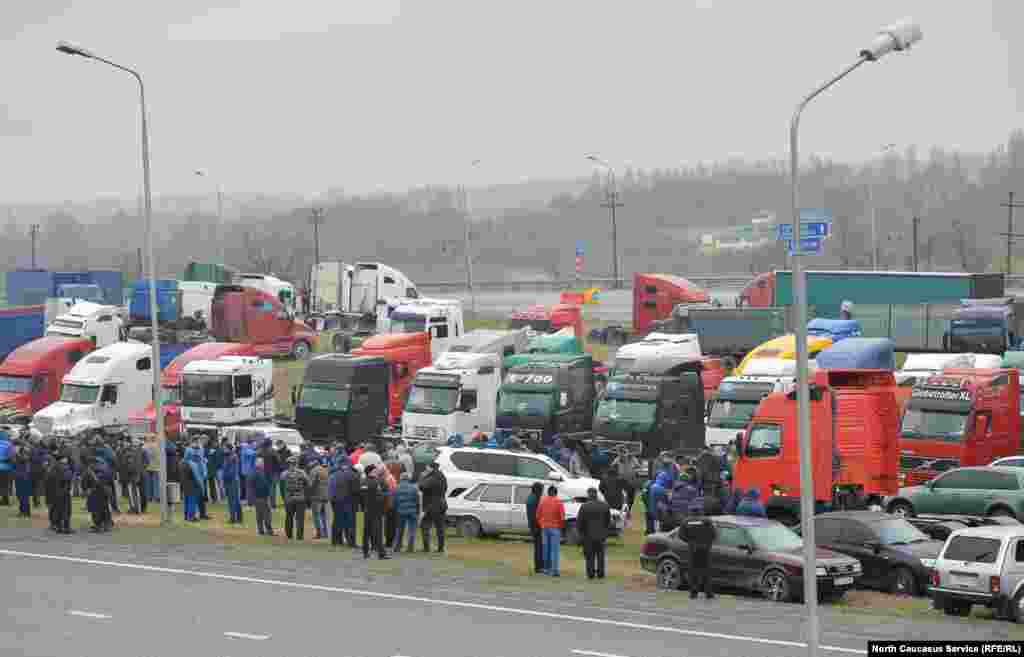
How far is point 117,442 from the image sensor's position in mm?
34094

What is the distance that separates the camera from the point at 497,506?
28.9 metres

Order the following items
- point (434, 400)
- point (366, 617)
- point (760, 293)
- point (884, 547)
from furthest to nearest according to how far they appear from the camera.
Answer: point (760, 293) → point (434, 400) → point (884, 547) → point (366, 617)

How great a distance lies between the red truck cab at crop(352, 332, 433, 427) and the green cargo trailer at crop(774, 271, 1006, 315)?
18.3 m

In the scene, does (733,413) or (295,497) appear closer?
(295,497)

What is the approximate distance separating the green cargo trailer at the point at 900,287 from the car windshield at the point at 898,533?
109 ft

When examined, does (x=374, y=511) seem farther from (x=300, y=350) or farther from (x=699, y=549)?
(x=300, y=350)

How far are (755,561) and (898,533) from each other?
290cm

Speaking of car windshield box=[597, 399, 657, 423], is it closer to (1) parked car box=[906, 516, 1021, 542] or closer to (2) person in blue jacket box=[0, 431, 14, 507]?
(1) parked car box=[906, 516, 1021, 542]

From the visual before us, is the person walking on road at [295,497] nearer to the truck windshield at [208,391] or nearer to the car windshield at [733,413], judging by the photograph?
the car windshield at [733,413]

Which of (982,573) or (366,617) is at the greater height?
(982,573)

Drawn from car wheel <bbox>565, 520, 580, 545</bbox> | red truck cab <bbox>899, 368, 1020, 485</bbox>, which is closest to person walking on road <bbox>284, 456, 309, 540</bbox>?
car wheel <bbox>565, 520, 580, 545</bbox>

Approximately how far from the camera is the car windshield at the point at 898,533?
24.2m

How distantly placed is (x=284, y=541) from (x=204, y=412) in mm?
14432

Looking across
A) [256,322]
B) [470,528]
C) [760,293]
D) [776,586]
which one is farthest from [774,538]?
[760,293]
